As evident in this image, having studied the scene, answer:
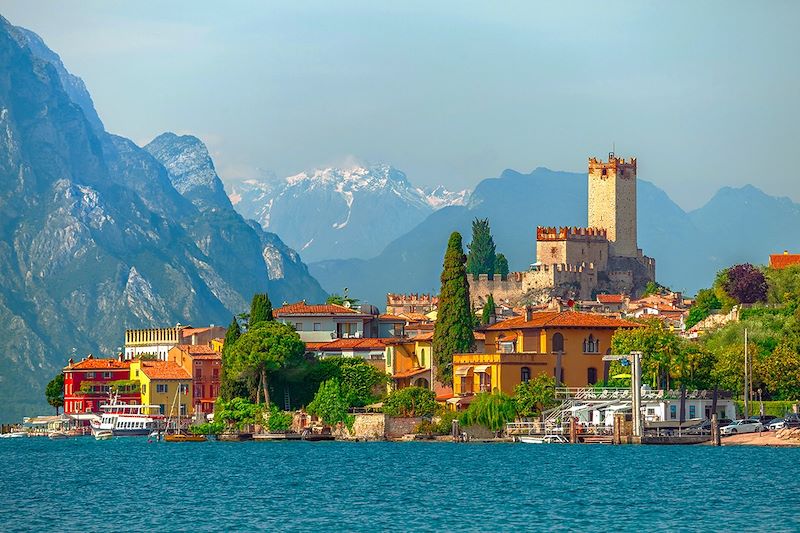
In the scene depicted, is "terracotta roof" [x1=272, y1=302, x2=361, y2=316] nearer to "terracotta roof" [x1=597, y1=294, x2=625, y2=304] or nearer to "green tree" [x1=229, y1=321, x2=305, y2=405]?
"green tree" [x1=229, y1=321, x2=305, y2=405]

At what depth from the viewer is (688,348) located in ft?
341

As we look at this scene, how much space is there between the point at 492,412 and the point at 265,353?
19.9m

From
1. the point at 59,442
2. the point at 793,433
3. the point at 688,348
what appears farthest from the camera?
the point at 59,442

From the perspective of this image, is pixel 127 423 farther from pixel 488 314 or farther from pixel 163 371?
pixel 488 314

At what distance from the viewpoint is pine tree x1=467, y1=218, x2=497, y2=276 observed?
638ft

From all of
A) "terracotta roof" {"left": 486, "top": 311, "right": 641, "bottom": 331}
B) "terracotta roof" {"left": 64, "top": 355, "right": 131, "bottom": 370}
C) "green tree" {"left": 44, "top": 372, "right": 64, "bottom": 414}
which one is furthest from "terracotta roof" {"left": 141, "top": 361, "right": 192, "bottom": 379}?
"terracotta roof" {"left": 486, "top": 311, "right": 641, "bottom": 331}

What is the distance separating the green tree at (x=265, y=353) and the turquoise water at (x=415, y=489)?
15470mm

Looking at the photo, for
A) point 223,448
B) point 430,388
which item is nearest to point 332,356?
point 430,388

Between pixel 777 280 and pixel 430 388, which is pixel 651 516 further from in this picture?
pixel 777 280

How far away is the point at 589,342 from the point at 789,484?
3892 centimetres

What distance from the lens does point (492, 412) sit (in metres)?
104

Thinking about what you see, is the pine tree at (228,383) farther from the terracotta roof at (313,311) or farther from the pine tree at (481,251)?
the pine tree at (481,251)

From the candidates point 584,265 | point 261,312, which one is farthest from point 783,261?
point 261,312

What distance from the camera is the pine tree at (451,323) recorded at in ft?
369
